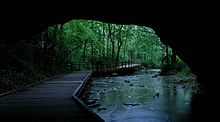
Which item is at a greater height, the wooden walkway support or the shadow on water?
the wooden walkway support

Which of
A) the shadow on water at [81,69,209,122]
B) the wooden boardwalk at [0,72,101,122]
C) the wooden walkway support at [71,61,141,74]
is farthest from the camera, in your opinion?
the wooden walkway support at [71,61,141,74]

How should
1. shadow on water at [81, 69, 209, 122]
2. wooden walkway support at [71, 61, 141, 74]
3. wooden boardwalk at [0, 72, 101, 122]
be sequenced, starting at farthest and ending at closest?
wooden walkway support at [71, 61, 141, 74]
shadow on water at [81, 69, 209, 122]
wooden boardwalk at [0, 72, 101, 122]

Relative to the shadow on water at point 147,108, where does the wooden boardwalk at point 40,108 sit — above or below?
above

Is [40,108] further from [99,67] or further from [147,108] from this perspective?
[99,67]

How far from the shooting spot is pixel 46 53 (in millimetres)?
27859

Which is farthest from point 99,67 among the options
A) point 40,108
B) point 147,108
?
point 40,108

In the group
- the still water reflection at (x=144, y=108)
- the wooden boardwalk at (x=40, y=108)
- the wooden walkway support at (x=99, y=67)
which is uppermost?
the wooden walkway support at (x=99, y=67)

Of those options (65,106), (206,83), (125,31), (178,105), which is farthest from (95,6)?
(125,31)

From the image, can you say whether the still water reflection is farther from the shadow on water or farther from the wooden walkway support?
the wooden walkway support

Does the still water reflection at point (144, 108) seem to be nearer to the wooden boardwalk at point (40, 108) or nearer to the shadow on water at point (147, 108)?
the shadow on water at point (147, 108)

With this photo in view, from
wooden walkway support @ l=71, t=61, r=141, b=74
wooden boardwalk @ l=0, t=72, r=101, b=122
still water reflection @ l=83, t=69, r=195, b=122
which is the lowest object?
still water reflection @ l=83, t=69, r=195, b=122

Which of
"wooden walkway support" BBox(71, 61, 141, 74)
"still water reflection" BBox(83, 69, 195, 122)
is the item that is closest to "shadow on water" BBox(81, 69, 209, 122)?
"still water reflection" BBox(83, 69, 195, 122)

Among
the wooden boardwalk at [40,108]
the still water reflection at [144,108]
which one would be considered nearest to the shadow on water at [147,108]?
the still water reflection at [144,108]

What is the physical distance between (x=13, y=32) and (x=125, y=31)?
3948 centimetres
